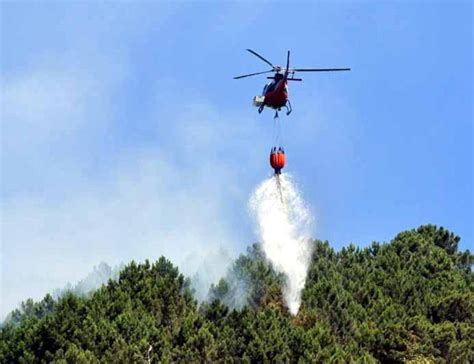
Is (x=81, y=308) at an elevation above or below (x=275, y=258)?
below

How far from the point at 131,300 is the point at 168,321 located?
374 centimetres

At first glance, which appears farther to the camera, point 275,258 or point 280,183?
point 275,258

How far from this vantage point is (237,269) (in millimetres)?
96125

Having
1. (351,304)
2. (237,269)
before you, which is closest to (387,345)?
(351,304)

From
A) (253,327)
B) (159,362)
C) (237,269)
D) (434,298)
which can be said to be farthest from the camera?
(237,269)

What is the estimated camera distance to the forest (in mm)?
64438

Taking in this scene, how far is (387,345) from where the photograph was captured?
69000mm

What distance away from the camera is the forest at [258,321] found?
64.4 meters

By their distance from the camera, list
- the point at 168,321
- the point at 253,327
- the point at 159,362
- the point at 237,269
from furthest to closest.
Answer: the point at 237,269 < the point at 168,321 < the point at 253,327 < the point at 159,362

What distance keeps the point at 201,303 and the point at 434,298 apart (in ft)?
71.4

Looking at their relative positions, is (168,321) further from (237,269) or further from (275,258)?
(237,269)

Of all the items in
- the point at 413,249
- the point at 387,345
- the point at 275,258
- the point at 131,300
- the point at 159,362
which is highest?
the point at 413,249

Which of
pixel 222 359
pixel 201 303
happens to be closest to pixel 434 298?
pixel 201 303

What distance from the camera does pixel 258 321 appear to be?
67.9 m
